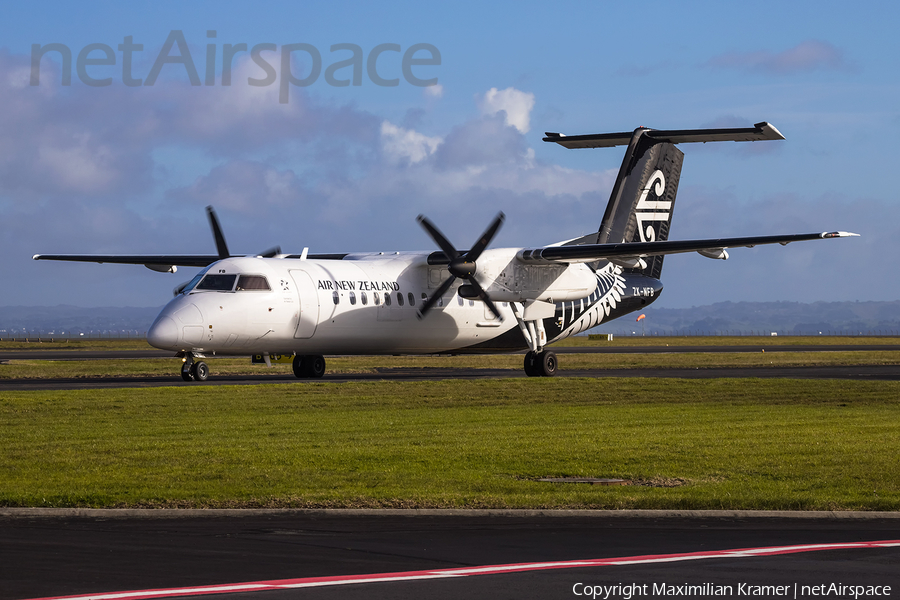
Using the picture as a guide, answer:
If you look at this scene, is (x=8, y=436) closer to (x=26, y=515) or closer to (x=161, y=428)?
(x=161, y=428)

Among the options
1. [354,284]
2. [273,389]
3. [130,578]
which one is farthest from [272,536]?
[354,284]

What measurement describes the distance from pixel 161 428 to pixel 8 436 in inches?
105

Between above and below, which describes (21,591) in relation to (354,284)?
below

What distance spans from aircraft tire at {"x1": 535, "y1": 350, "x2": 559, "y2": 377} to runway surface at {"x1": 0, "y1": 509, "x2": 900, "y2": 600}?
91.6 feet

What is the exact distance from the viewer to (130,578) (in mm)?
7926

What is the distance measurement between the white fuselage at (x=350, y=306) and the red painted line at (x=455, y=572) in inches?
889

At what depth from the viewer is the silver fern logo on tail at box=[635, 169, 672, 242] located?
43719mm

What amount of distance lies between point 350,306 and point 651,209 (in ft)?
49.2

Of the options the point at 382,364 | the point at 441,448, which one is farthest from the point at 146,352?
the point at 441,448

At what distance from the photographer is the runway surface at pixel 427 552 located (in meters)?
7.86

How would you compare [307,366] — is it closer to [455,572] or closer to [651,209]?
[651,209]

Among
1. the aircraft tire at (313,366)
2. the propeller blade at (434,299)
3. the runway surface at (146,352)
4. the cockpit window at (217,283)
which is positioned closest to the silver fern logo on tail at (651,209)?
the propeller blade at (434,299)

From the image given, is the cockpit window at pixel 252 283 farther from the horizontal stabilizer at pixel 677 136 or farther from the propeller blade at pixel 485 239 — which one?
the horizontal stabilizer at pixel 677 136

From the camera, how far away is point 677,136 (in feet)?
140
